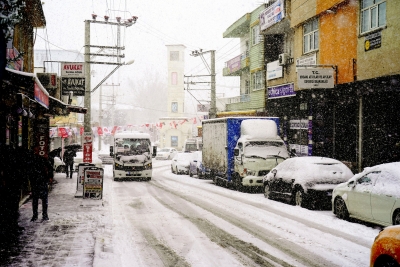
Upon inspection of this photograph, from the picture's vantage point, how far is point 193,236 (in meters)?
9.80

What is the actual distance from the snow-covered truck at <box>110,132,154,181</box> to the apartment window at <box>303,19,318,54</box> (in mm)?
10420

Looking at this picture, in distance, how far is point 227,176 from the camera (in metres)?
20.8

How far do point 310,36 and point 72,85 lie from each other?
12337 mm

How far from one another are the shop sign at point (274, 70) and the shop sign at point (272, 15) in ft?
7.46

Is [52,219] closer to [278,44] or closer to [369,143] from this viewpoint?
[369,143]

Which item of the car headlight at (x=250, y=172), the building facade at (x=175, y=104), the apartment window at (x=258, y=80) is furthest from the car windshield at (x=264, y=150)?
the building facade at (x=175, y=104)

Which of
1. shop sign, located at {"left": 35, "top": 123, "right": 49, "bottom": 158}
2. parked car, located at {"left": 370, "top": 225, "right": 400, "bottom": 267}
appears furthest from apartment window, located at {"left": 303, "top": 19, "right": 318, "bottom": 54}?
parked car, located at {"left": 370, "top": 225, "right": 400, "bottom": 267}

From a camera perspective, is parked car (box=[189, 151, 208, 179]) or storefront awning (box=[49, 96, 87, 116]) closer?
storefront awning (box=[49, 96, 87, 116])

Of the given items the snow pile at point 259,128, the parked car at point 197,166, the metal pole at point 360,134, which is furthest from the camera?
the parked car at point 197,166

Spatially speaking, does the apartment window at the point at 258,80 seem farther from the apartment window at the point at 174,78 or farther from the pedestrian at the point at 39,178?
the apartment window at the point at 174,78

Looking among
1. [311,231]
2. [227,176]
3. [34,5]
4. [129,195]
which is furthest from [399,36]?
[34,5]

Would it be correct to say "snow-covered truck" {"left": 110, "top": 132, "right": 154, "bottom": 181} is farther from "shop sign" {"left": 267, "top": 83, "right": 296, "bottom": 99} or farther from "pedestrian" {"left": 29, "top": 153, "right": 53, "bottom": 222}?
"pedestrian" {"left": 29, "top": 153, "right": 53, "bottom": 222}

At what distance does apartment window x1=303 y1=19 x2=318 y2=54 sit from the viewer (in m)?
22.3

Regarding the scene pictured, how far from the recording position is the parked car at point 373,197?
10.1m
